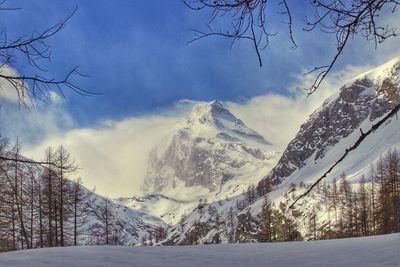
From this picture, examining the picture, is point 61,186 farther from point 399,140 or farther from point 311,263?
point 399,140

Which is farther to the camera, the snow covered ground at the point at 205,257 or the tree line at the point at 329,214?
the tree line at the point at 329,214

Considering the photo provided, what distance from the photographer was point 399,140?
183 m

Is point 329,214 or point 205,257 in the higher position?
point 329,214

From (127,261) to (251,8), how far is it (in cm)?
864

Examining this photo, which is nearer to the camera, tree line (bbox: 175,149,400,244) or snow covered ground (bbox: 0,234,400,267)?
snow covered ground (bbox: 0,234,400,267)

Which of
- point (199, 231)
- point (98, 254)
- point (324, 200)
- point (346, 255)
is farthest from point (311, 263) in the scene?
point (199, 231)

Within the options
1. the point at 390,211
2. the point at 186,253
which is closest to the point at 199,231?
the point at 390,211

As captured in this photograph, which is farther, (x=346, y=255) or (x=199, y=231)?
(x=199, y=231)

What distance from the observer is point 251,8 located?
3.02 metres

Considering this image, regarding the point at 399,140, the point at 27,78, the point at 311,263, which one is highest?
the point at 399,140

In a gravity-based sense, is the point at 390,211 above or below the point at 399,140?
below

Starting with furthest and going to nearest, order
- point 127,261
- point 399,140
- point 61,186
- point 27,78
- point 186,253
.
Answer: point 399,140, point 61,186, point 186,253, point 127,261, point 27,78

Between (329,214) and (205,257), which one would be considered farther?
(329,214)

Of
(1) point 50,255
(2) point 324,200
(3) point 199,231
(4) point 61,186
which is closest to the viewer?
(1) point 50,255
